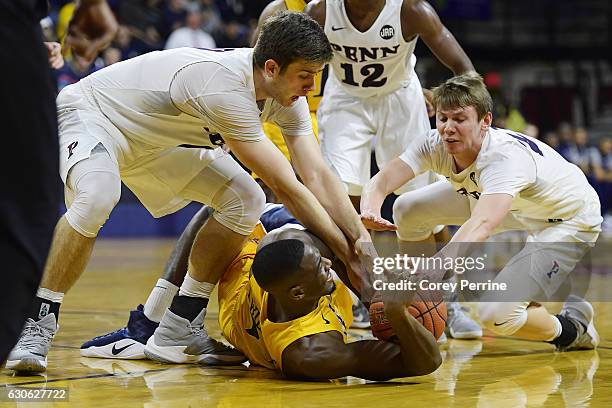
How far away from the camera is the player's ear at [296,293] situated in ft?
12.7

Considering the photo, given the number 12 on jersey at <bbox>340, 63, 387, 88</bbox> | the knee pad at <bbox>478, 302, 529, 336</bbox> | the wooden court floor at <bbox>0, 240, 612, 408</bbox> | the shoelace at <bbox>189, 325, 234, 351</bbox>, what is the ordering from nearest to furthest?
the wooden court floor at <bbox>0, 240, 612, 408</bbox> < the shoelace at <bbox>189, 325, 234, 351</bbox> < the knee pad at <bbox>478, 302, 529, 336</bbox> < the number 12 on jersey at <bbox>340, 63, 387, 88</bbox>

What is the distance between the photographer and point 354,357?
154 inches

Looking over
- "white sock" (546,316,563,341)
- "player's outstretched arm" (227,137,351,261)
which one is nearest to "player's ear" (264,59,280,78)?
"player's outstretched arm" (227,137,351,261)

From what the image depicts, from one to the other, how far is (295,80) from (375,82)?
215 cm

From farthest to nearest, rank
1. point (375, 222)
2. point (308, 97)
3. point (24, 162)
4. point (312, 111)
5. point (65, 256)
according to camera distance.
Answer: point (312, 111), point (308, 97), point (375, 222), point (65, 256), point (24, 162)

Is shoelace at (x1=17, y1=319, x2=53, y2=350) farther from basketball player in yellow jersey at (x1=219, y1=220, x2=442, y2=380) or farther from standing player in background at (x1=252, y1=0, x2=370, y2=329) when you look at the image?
standing player in background at (x1=252, y1=0, x2=370, y2=329)

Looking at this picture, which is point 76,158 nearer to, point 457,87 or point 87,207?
point 87,207

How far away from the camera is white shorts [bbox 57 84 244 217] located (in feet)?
14.8

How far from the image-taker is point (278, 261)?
384cm

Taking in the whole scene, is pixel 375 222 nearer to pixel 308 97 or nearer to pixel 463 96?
pixel 463 96

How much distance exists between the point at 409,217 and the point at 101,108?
6.33 feet

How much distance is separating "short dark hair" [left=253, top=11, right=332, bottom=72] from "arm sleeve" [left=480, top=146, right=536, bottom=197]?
1.05 meters

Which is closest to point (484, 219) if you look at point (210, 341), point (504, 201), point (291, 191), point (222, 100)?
point (504, 201)

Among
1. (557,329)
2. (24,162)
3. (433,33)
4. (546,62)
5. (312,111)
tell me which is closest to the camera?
(24,162)
